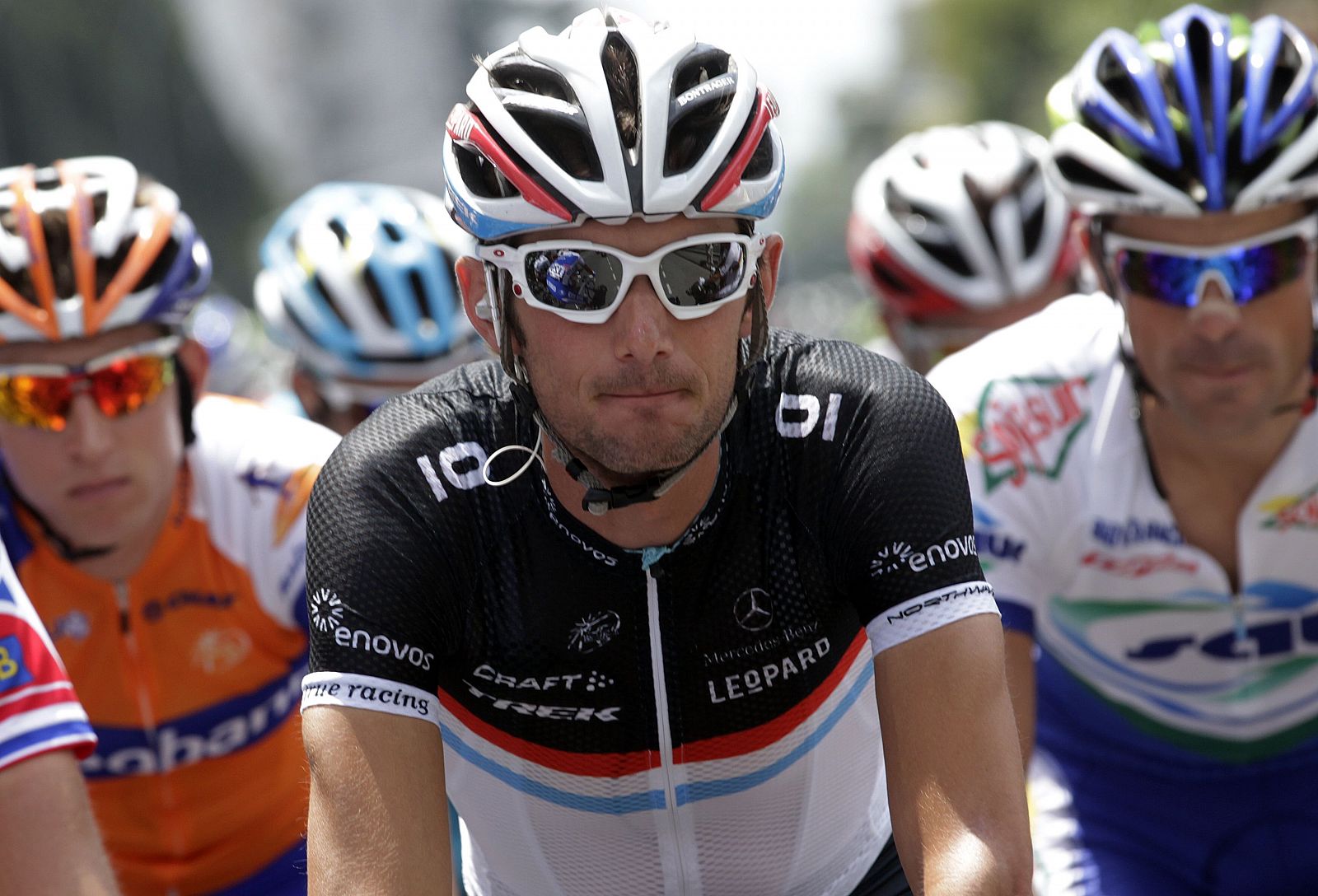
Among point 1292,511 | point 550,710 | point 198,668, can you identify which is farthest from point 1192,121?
point 198,668

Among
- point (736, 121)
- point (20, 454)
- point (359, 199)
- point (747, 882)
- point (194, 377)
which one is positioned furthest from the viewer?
point (359, 199)

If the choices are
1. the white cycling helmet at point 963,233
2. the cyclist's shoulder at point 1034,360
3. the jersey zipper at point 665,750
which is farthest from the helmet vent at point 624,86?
the white cycling helmet at point 963,233

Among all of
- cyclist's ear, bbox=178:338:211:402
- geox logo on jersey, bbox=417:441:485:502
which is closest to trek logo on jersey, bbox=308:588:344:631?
geox logo on jersey, bbox=417:441:485:502

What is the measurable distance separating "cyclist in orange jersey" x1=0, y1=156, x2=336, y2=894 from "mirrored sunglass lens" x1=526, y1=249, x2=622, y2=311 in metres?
1.98

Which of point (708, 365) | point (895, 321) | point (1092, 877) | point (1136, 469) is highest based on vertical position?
point (708, 365)

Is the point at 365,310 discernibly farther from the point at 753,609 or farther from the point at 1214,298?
the point at 753,609

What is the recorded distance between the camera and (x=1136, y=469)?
14.7 ft

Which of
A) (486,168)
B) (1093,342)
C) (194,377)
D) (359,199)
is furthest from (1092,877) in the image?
(359,199)

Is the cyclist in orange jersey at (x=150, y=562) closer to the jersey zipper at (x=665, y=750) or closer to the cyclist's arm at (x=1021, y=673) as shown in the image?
the jersey zipper at (x=665, y=750)

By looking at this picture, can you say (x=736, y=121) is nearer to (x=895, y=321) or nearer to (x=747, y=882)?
(x=747, y=882)

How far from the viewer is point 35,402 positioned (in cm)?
488

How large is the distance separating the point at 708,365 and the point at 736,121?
0.50 meters

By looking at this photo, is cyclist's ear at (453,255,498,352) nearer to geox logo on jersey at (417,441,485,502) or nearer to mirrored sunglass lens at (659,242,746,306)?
geox logo on jersey at (417,441,485,502)

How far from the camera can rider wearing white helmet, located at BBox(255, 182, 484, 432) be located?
727 cm
